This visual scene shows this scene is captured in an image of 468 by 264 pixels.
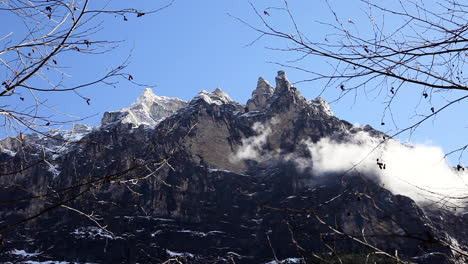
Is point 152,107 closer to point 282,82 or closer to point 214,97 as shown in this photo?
point 214,97

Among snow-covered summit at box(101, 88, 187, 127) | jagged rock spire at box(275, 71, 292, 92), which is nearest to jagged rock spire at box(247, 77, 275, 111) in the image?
jagged rock spire at box(275, 71, 292, 92)

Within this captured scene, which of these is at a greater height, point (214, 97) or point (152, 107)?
point (152, 107)

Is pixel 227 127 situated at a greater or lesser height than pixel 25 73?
greater

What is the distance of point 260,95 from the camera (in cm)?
13350

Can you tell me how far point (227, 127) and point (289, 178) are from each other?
20.2 metres

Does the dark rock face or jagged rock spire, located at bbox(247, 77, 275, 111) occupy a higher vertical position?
jagged rock spire, located at bbox(247, 77, 275, 111)

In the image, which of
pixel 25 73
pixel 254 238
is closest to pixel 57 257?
pixel 254 238

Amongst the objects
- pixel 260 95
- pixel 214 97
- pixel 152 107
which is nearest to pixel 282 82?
pixel 260 95

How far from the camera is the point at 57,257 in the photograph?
95.4 metres

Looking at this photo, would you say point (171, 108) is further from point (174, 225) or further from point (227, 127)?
point (174, 225)

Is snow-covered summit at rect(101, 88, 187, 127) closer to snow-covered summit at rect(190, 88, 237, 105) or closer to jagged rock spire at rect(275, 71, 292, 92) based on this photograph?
snow-covered summit at rect(190, 88, 237, 105)

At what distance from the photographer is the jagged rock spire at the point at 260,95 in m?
132

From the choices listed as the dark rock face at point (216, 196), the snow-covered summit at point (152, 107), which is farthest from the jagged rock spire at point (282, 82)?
the snow-covered summit at point (152, 107)

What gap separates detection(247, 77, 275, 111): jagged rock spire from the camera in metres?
132
